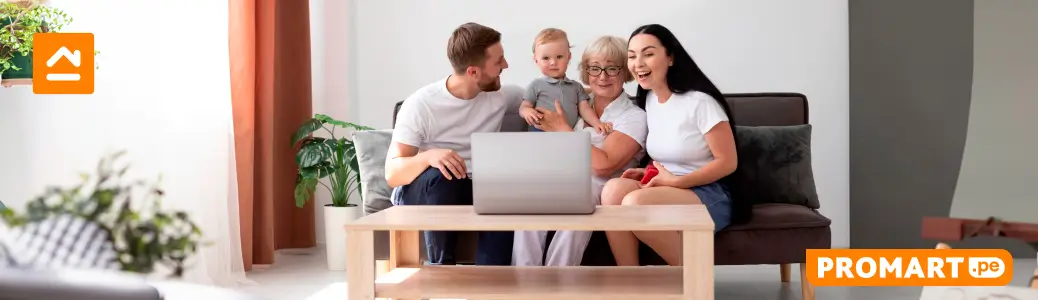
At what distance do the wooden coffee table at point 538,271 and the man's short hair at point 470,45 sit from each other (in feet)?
2.10

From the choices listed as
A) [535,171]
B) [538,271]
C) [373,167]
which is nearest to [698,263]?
[535,171]

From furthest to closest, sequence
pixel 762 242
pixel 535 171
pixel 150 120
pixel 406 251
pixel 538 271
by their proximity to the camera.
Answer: pixel 150 120
pixel 762 242
pixel 406 251
pixel 538 271
pixel 535 171

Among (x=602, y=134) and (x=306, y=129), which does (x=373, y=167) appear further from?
(x=306, y=129)

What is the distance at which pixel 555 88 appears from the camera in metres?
3.04

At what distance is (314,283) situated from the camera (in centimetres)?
368

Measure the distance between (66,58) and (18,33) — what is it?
38 centimetres

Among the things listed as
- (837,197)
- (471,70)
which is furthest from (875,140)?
(471,70)

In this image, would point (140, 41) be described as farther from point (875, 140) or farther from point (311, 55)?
point (875, 140)

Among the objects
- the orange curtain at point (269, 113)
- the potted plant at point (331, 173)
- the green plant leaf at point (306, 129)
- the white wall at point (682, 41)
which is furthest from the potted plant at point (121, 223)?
the white wall at point (682, 41)

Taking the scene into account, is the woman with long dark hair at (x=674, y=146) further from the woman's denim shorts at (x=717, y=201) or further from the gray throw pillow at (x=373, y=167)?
the gray throw pillow at (x=373, y=167)

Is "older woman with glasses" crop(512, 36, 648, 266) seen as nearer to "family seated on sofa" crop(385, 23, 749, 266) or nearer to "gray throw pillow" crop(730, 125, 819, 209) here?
"family seated on sofa" crop(385, 23, 749, 266)

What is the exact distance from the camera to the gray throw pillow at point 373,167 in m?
3.20

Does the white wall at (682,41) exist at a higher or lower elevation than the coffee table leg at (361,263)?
higher

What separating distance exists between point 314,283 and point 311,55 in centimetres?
148
